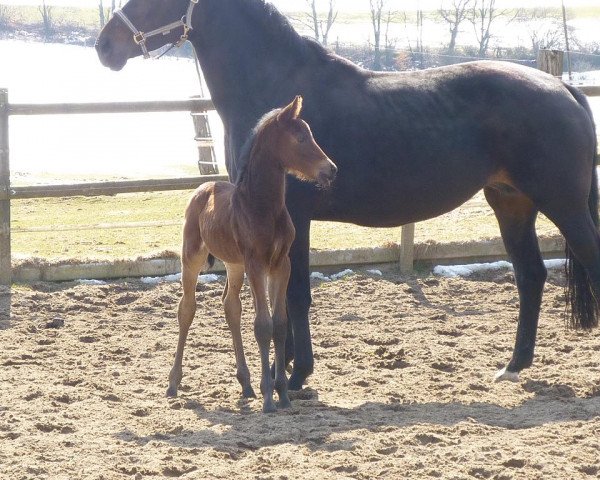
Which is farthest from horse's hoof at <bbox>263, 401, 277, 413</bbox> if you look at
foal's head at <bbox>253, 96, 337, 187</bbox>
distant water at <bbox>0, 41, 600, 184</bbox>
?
distant water at <bbox>0, 41, 600, 184</bbox>

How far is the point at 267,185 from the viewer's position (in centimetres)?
471

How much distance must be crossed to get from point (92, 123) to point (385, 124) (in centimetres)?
2300

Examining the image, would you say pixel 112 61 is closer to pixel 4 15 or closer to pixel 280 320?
pixel 280 320

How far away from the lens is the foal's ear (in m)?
4.57

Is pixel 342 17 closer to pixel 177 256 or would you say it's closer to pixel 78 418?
pixel 177 256

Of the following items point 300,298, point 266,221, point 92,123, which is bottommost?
point 300,298

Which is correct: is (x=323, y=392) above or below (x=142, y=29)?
below

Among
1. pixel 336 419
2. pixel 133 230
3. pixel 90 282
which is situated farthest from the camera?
pixel 133 230

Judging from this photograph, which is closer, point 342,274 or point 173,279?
point 173,279

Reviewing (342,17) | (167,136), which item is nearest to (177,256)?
(167,136)

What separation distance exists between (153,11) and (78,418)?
7.88 feet

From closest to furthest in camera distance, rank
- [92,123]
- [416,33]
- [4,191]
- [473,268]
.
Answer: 1. [4,191]
2. [473,268]
3. [92,123]
4. [416,33]

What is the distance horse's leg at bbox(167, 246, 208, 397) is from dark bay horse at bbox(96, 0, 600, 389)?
21.2 inches

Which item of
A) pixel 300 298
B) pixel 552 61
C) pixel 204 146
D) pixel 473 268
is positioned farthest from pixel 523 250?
pixel 204 146
